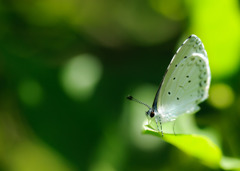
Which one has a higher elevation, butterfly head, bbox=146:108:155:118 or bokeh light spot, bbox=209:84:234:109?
bokeh light spot, bbox=209:84:234:109

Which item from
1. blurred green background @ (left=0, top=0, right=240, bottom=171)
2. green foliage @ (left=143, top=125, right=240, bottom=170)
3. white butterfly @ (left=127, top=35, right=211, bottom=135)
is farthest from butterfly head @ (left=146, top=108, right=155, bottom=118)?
green foliage @ (left=143, top=125, right=240, bottom=170)

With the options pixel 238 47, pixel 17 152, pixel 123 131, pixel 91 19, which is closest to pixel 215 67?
pixel 238 47

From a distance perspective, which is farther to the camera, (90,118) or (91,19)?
(91,19)

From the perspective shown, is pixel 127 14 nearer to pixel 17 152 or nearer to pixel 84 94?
pixel 84 94

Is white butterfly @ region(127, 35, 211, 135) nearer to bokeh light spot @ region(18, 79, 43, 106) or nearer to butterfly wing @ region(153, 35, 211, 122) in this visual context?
butterfly wing @ region(153, 35, 211, 122)

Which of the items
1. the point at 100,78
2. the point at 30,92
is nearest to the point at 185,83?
the point at 100,78
